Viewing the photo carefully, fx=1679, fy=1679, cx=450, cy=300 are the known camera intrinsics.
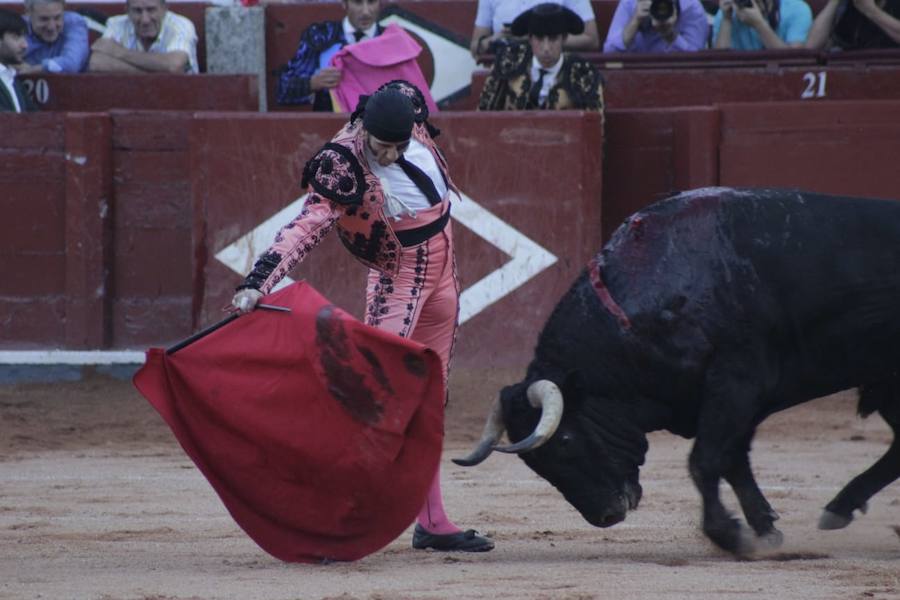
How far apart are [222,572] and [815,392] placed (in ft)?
5.95

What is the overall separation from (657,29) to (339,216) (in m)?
4.18

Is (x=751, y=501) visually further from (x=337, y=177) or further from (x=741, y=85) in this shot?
(x=741, y=85)

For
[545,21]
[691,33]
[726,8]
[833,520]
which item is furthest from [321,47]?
A: [833,520]

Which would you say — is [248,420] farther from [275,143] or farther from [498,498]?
[275,143]

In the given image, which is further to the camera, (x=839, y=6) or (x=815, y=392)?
(x=839, y=6)

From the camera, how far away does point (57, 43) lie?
Answer: 8914 millimetres

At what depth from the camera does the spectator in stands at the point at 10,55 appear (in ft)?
27.5

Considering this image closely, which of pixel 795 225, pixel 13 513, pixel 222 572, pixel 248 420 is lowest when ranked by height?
pixel 13 513

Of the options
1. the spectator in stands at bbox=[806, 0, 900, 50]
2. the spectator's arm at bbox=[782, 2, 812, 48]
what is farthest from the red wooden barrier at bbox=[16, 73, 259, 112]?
the spectator in stands at bbox=[806, 0, 900, 50]

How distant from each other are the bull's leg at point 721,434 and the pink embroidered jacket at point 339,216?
97 centimetres

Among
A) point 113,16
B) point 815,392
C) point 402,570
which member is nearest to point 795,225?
point 815,392

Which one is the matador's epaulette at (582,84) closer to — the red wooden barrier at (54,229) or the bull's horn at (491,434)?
the red wooden barrier at (54,229)

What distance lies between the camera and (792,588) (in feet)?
13.4

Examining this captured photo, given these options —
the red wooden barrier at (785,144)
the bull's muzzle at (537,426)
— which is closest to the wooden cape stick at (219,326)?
the bull's muzzle at (537,426)
